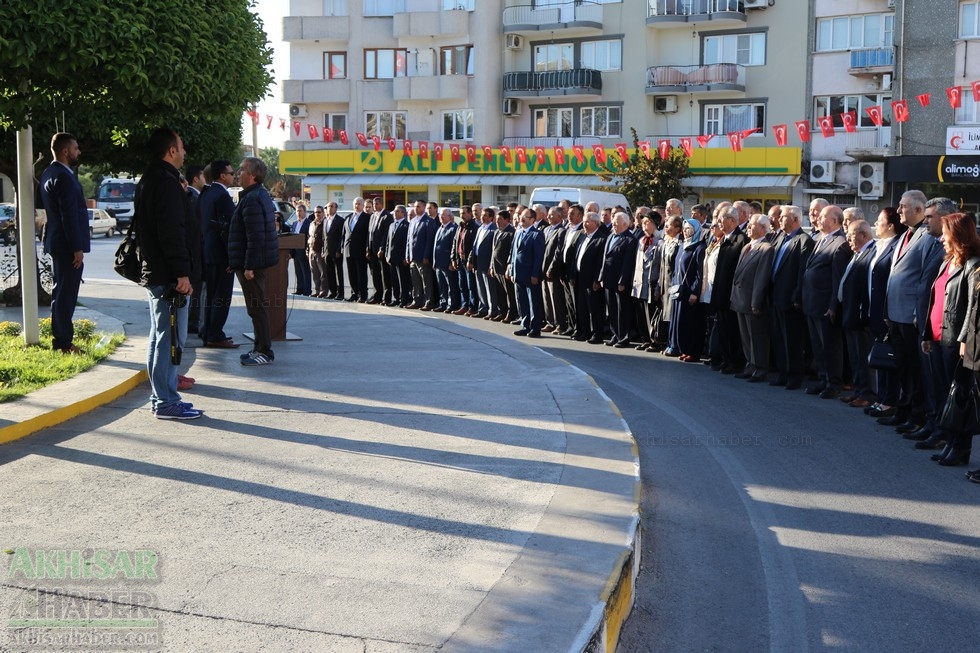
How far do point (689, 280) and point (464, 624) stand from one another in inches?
382

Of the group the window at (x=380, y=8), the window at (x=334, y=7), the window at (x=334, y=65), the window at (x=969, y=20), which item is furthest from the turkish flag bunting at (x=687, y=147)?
the window at (x=334, y=7)

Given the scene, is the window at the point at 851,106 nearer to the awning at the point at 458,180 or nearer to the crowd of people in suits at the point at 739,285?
the awning at the point at 458,180

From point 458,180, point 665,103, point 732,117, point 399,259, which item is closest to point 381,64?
point 458,180

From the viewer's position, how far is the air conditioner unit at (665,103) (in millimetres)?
47625

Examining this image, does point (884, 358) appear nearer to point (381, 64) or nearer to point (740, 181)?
point (740, 181)

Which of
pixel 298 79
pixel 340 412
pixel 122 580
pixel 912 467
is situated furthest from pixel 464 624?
pixel 298 79

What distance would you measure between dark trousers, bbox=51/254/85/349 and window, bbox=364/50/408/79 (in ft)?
148

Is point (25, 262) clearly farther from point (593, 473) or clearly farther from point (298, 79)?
point (298, 79)

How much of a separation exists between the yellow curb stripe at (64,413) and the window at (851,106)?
37.9 meters

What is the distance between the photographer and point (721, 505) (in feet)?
23.4

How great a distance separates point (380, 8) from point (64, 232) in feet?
151

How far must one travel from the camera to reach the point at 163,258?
8234 mm

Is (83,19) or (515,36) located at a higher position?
(515,36)

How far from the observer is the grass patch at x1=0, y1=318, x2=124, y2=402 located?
896 centimetres
